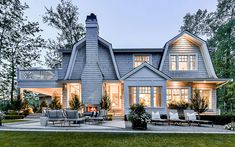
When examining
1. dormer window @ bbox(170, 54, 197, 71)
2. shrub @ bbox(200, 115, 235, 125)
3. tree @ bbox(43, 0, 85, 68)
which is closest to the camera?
shrub @ bbox(200, 115, 235, 125)

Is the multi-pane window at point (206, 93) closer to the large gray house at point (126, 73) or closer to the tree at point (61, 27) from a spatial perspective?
the large gray house at point (126, 73)

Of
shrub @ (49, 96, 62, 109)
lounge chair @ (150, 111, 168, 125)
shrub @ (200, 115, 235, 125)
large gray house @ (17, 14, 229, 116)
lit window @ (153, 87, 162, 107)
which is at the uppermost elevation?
large gray house @ (17, 14, 229, 116)

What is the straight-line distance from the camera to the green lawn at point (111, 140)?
24.9 feet

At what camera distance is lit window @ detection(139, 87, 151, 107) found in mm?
17133

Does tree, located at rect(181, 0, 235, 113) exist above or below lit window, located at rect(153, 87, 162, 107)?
above

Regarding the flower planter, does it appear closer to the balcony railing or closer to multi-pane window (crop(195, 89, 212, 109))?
multi-pane window (crop(195, 89, 212, 109))

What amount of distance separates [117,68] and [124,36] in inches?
3040

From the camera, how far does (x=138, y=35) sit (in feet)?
301

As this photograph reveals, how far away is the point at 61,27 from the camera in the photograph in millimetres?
30875

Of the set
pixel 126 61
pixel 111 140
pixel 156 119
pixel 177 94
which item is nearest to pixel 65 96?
pixel 126 61

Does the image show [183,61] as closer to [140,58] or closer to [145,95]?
[140,58]

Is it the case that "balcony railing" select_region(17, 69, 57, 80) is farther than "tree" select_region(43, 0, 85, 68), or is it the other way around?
"tree" select_region(43, 0, 85, 68)

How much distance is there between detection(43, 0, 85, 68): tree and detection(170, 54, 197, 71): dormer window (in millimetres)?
16579

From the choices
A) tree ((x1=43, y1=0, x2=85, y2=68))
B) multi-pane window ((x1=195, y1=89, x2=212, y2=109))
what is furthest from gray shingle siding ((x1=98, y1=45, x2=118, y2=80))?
tree ((x1=43, y1=0, x2=85, y2=68))
